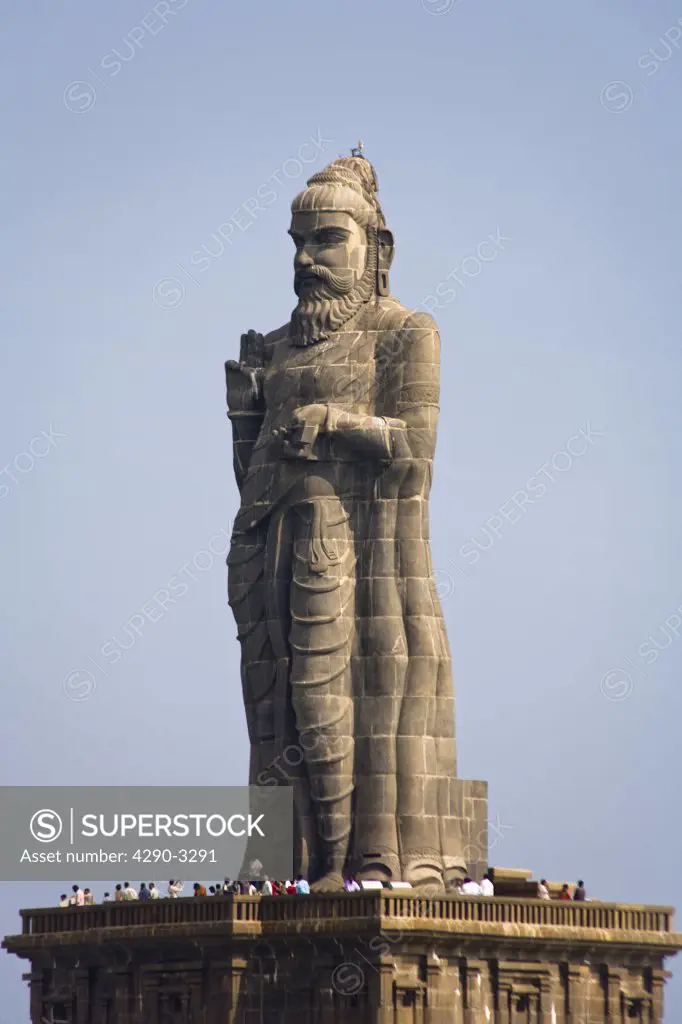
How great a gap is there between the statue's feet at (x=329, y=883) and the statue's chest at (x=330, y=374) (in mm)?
7041

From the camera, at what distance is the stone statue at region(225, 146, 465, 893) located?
5906 cm

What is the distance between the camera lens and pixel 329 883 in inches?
2299

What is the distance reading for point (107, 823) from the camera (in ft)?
195

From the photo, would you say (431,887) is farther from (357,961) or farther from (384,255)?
(384,255)

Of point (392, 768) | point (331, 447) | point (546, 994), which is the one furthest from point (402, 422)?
point (546, 994)

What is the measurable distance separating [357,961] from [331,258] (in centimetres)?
1090

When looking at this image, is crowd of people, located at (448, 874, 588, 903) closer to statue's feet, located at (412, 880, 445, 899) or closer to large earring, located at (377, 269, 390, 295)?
statue's feet, located at (412, 880, 445, 899)

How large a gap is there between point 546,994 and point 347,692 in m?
5.44

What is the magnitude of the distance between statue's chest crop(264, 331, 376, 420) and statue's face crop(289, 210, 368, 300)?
815 millimetres

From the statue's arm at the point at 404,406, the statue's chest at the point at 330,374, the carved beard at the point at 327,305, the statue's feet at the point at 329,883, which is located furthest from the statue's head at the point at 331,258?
the statue's feet at the point at 329,883

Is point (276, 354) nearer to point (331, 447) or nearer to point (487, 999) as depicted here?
point (331, 447)

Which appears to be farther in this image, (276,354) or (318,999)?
(276,354)

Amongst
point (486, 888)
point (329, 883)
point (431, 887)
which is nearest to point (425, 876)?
point (431, 887)

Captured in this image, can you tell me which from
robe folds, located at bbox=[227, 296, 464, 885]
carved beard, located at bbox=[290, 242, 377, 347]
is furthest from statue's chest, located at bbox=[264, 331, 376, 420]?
carved beard, located at bbox=[290, 242, 377, 347]
